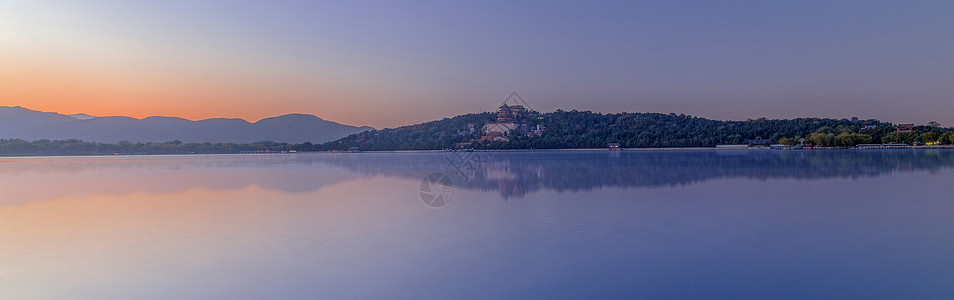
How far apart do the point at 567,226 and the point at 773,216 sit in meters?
3.26

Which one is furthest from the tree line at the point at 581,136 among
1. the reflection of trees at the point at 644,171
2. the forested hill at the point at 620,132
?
the reflection of trees at the point at 644,171

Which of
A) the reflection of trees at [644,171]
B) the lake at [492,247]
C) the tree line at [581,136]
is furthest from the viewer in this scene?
the tree line at [581,136]

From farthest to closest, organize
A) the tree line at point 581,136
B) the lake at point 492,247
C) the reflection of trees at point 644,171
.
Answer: the tree line at point 581,136 < the reflection of trees at point 644,171 < the lake at point 492,247

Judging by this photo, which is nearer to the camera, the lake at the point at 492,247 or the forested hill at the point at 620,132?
the lake at the point at 492,247

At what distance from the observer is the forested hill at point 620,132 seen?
8950 cm

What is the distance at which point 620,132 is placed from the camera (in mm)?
108062

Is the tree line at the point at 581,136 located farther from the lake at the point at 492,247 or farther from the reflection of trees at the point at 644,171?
the lake at the point at 492,247

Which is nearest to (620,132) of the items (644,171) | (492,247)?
(644,171)

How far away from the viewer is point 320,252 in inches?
255

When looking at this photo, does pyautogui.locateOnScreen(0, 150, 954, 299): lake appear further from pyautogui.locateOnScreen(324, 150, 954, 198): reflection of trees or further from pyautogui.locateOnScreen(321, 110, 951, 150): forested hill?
pyautogui.locateOnScreen(321, 110, 951, 150): forested hill

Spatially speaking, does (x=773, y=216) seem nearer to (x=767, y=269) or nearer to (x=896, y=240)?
(x=896, y=240)

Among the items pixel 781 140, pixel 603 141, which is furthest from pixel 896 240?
pixel 603 141

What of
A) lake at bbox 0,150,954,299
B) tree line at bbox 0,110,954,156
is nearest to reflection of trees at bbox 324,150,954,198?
lake at bbox 0,150,954,299

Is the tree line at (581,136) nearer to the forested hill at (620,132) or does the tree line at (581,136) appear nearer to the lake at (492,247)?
the forested hill at (620,132)
